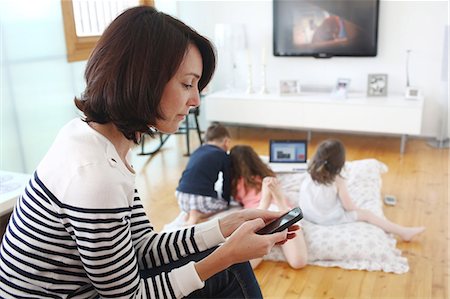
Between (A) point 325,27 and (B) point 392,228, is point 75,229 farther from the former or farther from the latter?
(A) point 325,27

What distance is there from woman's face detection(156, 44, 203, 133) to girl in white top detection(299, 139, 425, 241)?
146cm

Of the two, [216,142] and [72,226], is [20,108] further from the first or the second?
[72,226]

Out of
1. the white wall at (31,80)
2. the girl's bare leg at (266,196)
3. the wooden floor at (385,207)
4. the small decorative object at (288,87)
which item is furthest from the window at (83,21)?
the girl's bare leg at (266,196)

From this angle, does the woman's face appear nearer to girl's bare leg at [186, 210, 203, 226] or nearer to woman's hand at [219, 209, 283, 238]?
woman's hand at [219, 209, 283, 238]

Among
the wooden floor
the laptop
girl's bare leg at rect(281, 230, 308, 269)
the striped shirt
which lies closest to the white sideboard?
the wooden floor

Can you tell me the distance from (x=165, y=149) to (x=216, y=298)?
10.5 ft

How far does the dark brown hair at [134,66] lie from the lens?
1.01 metres

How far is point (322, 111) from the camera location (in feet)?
13.7

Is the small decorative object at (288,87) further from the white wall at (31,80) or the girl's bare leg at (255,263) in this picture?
the girl's bare leg at (255,263)

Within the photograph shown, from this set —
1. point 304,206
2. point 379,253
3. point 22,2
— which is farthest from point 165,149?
point 379,253

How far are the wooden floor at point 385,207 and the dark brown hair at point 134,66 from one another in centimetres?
129

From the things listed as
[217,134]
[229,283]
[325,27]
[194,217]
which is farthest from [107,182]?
[325,27]

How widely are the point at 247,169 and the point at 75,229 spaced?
5.56ft

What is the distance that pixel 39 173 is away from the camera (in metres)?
1.01
